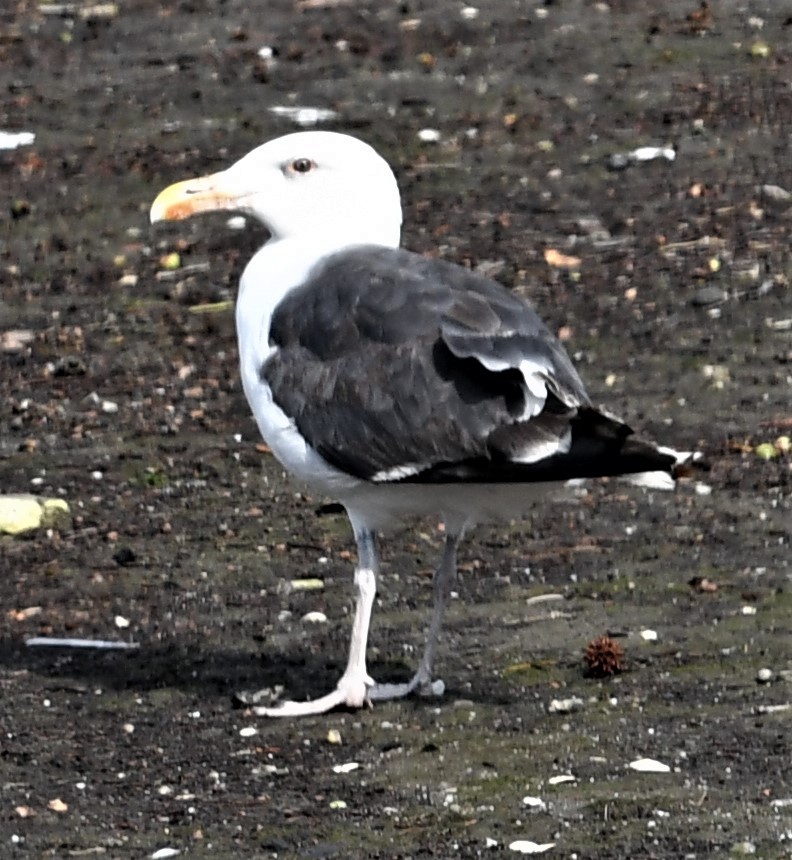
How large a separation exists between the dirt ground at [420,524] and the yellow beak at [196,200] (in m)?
1.30

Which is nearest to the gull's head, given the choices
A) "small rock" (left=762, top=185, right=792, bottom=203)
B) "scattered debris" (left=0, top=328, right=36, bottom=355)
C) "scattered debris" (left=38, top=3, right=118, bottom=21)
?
"scattered debris" (left=0, top=328, right=36, bottom=355)

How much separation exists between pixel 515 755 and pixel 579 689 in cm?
56

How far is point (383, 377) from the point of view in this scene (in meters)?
5.88

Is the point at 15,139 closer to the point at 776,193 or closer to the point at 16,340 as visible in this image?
the point at 16,340

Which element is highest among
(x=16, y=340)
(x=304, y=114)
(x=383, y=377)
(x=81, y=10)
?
(x=81, y=10)

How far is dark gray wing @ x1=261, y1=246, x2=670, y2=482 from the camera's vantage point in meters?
5.53

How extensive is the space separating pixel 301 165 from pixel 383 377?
939mm

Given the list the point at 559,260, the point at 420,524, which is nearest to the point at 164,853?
the point at 420,524

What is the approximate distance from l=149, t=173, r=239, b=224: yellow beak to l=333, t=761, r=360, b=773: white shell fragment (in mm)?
1931

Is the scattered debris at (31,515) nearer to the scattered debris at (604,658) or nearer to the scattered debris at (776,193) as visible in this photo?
the scattered debris at (604,658)

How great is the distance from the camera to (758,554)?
6969 mm

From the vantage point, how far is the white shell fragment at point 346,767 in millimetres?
5461

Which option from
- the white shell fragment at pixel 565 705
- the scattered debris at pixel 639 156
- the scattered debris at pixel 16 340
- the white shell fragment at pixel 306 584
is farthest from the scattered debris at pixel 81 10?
the white shell fragment at pixel 565 705

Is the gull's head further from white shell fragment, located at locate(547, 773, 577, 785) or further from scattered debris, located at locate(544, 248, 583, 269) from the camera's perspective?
scattered debris, located at locate(544, 248, 583, 269)
